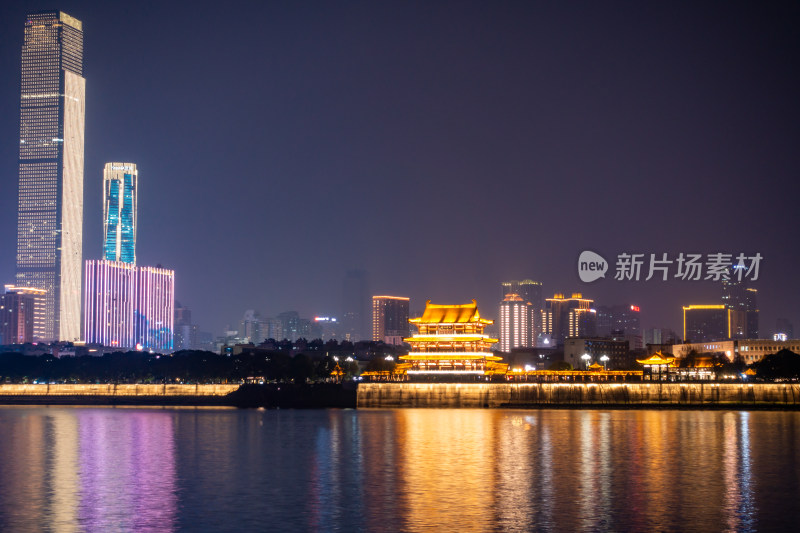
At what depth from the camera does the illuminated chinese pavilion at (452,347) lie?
436 ft

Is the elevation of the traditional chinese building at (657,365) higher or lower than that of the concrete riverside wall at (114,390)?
higher

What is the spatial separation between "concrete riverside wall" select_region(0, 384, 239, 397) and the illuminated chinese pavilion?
3246 cm

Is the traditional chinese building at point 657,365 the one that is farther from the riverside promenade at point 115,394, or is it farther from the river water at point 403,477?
the riverside promenade at point 115,394

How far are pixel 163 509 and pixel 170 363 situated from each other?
423 ft

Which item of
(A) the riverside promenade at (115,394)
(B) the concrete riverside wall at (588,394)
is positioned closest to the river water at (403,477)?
(B) the concrete riverside wall at (588,394)

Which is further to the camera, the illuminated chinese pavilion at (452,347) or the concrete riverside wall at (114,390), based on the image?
the concrete riverside wall at (114,390)

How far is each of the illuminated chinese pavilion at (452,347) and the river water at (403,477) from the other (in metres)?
38.9

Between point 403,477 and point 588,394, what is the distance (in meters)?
77.6

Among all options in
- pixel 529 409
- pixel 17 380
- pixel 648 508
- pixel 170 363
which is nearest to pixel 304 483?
pixel 648 508

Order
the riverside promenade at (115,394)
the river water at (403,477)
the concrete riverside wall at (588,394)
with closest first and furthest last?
the river water at (403,477), the concrete riverside wall at (588,394), the riverside promenade at (115,394)

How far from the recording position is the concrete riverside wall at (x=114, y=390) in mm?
151625

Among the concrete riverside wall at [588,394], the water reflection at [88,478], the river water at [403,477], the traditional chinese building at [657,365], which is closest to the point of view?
the river water at [403,477]

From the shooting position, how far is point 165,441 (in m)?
76.8

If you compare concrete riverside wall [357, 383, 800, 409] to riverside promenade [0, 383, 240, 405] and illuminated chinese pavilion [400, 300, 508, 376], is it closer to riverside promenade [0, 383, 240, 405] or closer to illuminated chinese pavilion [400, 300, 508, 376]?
illuminated chinese pavilion [400, 300, 508, 376]
